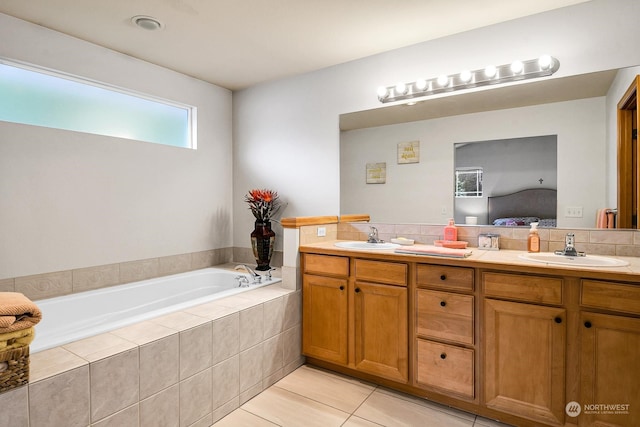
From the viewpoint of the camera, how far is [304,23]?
2.32 metres

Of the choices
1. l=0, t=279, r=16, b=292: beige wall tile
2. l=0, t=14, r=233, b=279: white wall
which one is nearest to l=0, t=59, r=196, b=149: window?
l=0, t=14, r=233, b=279: white wall

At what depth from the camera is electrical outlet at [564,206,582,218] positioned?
2.12 metres

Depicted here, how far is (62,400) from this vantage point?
135 centimetres

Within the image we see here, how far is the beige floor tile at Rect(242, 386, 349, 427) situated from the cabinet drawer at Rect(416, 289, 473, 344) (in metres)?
0.70

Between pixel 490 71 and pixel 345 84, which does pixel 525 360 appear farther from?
pixel 345 84

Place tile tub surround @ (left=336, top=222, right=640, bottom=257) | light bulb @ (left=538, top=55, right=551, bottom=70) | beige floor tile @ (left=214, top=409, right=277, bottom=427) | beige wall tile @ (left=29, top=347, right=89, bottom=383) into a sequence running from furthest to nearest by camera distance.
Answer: light bulb @ (left=538, top=55, right=551, bottom=70) → tile tub surround @ (left=336, top=222, right=640, bottom=257) → beige floor tile @ (left=214, top=409, right=277, bottom=427) → beige wall tile @ (left=29, top=347, right=89, bottom=383)

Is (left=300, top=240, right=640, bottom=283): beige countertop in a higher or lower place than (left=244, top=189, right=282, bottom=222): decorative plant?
lower

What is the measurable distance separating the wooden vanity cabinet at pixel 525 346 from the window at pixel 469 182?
2.27ft

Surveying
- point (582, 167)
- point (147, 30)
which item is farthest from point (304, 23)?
point (582, 167)

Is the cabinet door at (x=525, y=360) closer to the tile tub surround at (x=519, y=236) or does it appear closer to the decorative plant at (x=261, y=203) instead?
the tile tub surround at (x=519, y=236)

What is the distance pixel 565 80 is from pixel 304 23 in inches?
65.8

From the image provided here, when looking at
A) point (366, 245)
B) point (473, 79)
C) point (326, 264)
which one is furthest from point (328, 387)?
point (473, 79)

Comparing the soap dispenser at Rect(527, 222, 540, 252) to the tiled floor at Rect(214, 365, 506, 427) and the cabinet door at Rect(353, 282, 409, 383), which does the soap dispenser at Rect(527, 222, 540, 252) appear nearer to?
the cabinet door at Rect(353, 282, 409, 383)

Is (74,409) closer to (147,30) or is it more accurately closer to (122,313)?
(122,313)
